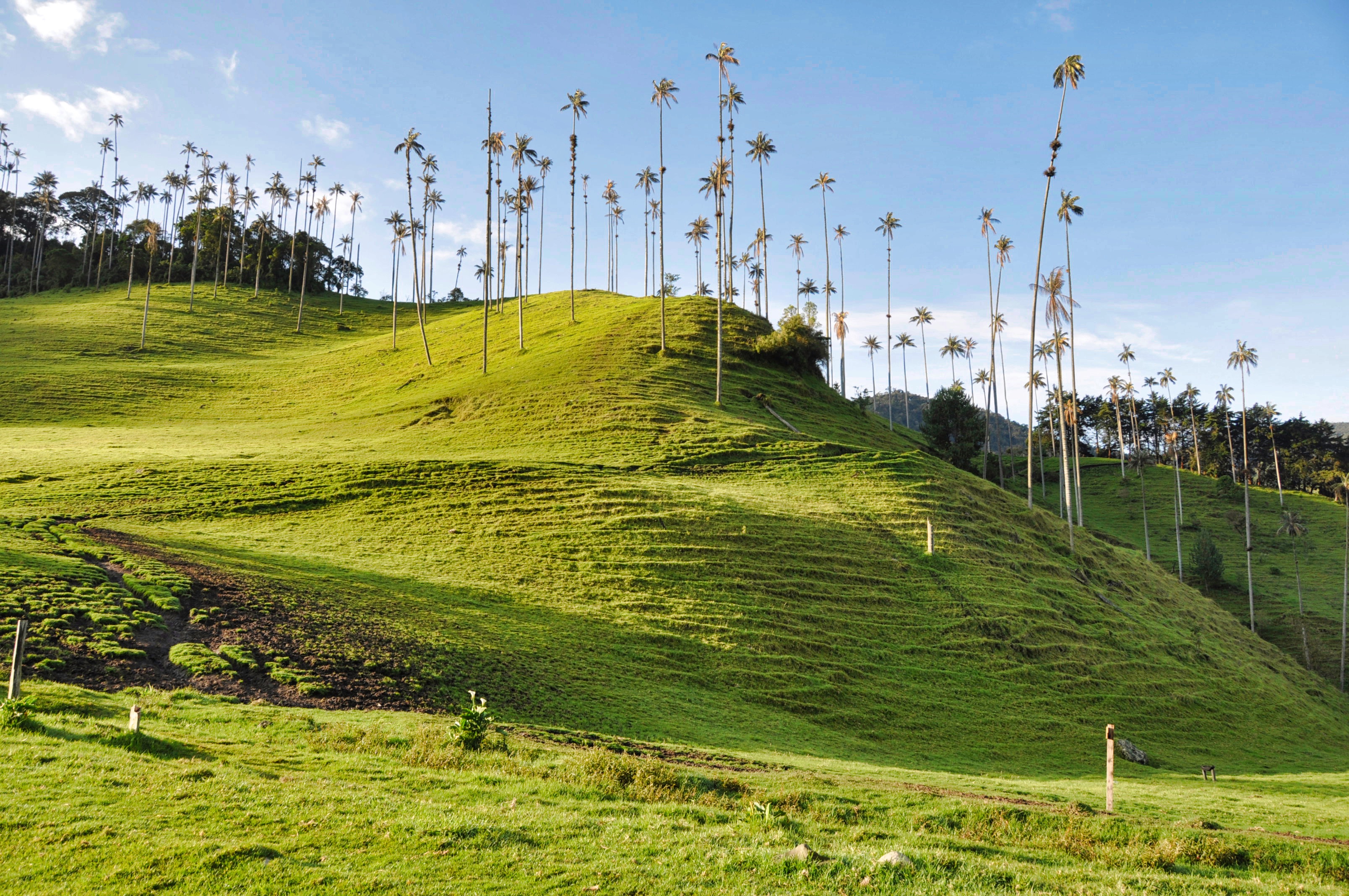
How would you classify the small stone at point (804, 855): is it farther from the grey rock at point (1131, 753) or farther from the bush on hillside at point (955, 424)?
the bush on hillside at point (955, 424)

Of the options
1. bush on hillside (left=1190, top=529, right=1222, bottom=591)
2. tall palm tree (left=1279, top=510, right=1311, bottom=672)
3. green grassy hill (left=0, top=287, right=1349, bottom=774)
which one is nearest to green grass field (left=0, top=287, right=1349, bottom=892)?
green grassy hill (left=0, top=287, right=1349, bottom=774)

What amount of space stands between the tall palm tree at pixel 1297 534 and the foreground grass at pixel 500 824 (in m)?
73.7

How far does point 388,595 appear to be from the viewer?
29562 mm

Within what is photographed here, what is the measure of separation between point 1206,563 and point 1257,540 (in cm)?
2267

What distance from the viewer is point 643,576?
119ft

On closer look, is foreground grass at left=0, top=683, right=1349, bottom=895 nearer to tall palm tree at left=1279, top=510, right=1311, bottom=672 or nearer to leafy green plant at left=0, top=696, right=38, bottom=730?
leafy green plant at left=0, top=696, right=38, bottom=730

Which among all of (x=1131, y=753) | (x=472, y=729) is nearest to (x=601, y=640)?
(x=472, y=729)

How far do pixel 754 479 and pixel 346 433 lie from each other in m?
36.5

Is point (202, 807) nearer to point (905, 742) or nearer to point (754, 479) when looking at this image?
point (905, 742)

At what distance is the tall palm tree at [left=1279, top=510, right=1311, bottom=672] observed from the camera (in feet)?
242

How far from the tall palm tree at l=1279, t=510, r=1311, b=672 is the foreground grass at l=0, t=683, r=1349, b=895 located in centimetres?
7372

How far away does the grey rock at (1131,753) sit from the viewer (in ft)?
93.1

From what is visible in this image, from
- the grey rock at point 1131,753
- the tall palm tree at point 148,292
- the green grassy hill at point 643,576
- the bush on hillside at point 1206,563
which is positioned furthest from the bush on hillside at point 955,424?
the tall palm tree at point 148,292

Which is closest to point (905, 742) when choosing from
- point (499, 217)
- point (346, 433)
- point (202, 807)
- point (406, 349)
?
point (202, 807)
